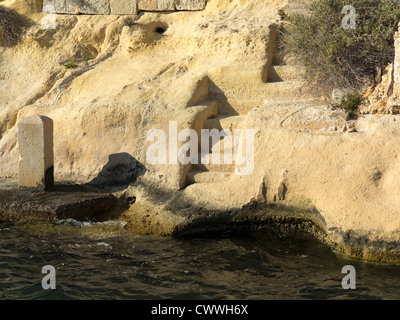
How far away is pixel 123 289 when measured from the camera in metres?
6.23

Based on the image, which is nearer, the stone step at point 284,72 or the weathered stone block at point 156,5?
the stone step at point 284,72

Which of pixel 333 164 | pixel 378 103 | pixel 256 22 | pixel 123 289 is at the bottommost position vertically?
pixel 123 289

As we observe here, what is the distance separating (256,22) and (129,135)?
3404mm

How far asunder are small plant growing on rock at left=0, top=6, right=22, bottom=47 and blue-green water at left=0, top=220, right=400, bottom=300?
5901 millimetres

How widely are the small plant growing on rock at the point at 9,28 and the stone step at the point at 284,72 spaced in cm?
614

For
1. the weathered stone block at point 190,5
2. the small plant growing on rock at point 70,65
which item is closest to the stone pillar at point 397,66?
the weathered stone block at point 190,5

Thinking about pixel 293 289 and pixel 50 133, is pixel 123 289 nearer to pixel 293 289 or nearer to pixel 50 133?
pixel 293 289

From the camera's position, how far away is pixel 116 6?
40.1 ft

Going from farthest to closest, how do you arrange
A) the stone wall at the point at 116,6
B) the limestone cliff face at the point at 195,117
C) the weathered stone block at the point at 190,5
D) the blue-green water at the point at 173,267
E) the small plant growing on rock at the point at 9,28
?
the small plant growing on rock at the point at 9,28, the stone wall at the point at 116,6, the weathered stone block at the point at 190,5, the limestone cliff face at the point at 195,117, the blue-green water at the point at 173,267

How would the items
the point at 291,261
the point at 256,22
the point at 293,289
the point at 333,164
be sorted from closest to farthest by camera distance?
1. the point at 293,289
2. the point at 291,261
3. the point at 333,164
4. the point at 256,22

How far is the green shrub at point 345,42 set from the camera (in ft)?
29.4

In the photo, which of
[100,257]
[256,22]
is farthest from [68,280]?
[256,22]

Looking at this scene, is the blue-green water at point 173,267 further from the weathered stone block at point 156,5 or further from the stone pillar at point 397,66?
the weathered stone block at point 156,5

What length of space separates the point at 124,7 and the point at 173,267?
7384 millimetres
